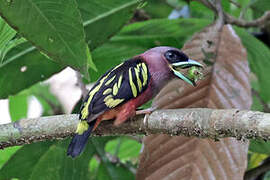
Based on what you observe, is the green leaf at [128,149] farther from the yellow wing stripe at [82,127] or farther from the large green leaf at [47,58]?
the yellow wing stripe at [82,127]

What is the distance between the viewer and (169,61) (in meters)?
1.81

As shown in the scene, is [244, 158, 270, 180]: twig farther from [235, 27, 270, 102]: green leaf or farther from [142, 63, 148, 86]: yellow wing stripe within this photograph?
[142, 63, 148, 86]: yellow wing stripe

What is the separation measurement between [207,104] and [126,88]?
13.3 inches

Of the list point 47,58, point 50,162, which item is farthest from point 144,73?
point 47,58

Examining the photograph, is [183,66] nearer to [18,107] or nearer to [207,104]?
[207,104]

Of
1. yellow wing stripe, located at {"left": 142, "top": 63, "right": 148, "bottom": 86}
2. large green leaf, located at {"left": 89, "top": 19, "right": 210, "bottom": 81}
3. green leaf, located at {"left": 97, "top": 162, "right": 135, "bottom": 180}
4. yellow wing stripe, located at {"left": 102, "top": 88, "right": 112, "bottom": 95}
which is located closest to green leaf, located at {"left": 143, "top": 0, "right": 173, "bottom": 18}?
large green leaf, located at {"left": 89, "top": 19, "right": 210, "bottom": 81}

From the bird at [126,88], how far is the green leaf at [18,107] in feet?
4.42

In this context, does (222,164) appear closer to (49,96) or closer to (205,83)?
(205,83)

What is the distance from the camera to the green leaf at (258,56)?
7.75 feet

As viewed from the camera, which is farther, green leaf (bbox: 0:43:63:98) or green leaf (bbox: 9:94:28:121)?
green leaf (bbox: 9:94:28:121)

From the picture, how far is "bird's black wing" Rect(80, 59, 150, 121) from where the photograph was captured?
156cm

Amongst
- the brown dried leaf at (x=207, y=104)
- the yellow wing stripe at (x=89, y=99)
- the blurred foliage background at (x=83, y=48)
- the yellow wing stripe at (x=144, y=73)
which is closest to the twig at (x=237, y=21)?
the brown dried leaf at (x=207, y=104)

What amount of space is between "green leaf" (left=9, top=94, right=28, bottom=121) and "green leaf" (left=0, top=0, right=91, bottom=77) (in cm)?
155

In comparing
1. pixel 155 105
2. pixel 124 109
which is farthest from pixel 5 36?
pixel 155 105
